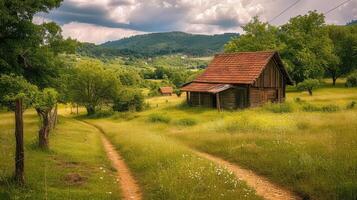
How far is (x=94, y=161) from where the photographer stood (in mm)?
20203

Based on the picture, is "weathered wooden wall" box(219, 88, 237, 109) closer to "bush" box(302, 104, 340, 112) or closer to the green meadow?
"bush" box(302, 104, 340, 112)

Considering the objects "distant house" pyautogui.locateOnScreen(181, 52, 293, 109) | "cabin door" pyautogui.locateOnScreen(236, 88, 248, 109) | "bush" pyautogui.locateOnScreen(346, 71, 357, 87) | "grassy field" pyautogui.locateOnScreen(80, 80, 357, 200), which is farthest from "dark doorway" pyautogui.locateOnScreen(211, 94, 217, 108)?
"bush" pyautogui.locateOnScreen(346, 71, 357, 87)

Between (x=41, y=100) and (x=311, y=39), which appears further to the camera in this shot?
(x=311, y=39)

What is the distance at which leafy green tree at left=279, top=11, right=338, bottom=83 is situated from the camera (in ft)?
245

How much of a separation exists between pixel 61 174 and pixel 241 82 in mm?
33152

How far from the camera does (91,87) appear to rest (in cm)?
6594

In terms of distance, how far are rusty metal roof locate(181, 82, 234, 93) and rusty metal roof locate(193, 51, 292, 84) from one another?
832 mm

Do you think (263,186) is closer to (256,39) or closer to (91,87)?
(91,87)

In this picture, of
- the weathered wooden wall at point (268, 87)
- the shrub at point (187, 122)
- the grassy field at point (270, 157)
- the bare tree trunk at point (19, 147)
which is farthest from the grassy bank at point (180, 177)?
the weathered wooden wall at point (268, 87)

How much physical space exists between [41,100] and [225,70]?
126 feet

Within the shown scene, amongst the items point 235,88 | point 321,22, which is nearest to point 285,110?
point 235,88

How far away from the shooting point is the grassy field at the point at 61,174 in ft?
41.6

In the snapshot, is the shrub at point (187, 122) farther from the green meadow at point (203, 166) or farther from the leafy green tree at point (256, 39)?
the leafy green tree at point (256, 39)

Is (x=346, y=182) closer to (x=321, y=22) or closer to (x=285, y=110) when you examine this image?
(x=285, y=110)
